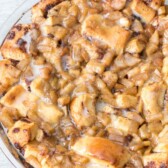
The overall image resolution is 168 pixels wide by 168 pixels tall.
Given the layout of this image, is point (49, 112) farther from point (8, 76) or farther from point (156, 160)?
point (156, 160)

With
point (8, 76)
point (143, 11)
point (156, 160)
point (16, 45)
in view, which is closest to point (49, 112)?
point (8, 76)

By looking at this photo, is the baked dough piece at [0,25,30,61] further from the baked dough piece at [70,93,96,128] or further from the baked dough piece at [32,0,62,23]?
the baked dough piece at [70,93,96,128]

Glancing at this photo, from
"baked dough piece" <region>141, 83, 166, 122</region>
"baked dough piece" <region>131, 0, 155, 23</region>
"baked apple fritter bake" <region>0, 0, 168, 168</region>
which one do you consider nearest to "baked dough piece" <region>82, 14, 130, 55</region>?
"baked apple fritter bake" <region>0, 0, 168, 168</region>

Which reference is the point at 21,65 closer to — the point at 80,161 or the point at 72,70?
the point at 72,70


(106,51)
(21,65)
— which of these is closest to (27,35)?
(21,65)

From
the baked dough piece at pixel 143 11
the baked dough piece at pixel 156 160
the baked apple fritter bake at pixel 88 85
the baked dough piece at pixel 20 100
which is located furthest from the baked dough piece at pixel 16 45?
the baked dough piece at pixel 156 160

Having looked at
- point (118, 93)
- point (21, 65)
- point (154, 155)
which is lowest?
point (154, 155)

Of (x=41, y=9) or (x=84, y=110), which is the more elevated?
(x=41, y=9)
